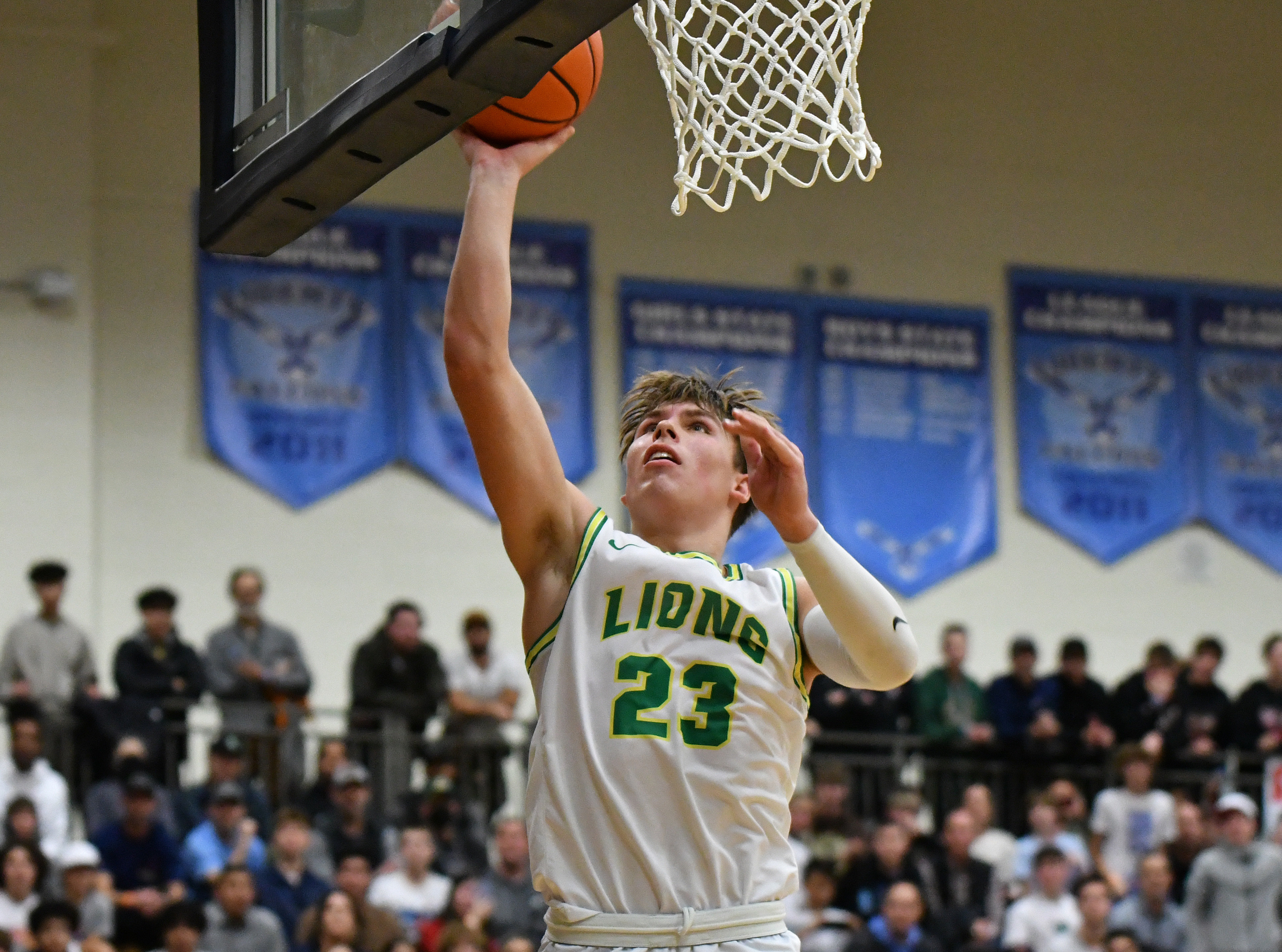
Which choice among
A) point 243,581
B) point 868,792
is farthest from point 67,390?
point 868,792

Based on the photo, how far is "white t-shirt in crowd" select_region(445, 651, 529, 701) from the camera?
1410cm

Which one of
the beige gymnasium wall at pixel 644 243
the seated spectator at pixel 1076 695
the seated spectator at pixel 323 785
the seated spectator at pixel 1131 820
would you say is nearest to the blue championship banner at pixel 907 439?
the beige gymnasium wall at pixel 644 243

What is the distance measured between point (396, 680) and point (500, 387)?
9.95 metres

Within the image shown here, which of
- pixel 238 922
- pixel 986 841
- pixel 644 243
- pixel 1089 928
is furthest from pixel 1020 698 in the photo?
pixel 238 922

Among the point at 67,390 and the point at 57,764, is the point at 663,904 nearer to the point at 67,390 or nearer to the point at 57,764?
the point at 57,764

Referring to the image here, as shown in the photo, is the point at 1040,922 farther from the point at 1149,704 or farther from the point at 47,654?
the point at 47,654

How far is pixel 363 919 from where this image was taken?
11.0 metres

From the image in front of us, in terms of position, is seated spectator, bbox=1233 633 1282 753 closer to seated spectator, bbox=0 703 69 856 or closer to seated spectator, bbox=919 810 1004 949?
seated spectator, bbox=919 810 1004 949

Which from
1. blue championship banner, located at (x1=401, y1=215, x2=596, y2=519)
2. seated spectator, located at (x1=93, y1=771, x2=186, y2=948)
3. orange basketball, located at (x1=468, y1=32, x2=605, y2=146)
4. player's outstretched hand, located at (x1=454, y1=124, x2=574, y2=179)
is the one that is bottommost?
seated spectator, located at (x1=93, y1=771, x2=186, y2=948)

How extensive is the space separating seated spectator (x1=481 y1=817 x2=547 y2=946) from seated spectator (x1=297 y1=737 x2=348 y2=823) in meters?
1.13

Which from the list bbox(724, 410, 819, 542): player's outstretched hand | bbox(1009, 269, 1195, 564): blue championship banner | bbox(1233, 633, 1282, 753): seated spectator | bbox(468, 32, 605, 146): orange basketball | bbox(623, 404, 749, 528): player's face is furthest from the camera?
bbox(1009, 269, 1195, 564): blue championship banner

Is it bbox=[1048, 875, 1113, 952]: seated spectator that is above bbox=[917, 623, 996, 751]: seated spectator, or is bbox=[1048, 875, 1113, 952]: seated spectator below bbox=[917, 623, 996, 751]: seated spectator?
below

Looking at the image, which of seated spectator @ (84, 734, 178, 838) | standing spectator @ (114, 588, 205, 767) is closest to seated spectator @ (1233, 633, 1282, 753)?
standing spectator @ (114, 588, 205, 767)

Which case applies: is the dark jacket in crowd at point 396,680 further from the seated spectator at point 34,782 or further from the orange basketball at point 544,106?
the orange basketball at point 544,106
